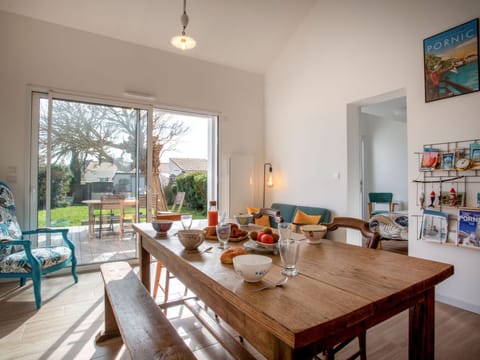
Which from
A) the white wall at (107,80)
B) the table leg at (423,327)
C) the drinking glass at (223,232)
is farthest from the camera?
the white wall at (107,80)

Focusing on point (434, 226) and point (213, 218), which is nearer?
point (213, 218)

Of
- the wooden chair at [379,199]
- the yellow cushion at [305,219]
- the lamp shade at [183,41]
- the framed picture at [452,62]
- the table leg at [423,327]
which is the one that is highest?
the lamp shade at [183,41]

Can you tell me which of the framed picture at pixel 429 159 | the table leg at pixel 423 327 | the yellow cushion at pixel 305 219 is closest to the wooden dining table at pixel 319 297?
the table leg at pixel 423 327

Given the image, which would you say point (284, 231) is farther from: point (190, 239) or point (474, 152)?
point (474, 152)

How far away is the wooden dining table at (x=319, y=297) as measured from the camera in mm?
780

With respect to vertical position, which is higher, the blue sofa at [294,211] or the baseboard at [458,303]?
the blue sofa at [294,211]

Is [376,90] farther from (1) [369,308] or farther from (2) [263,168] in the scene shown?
(1) [369,308]

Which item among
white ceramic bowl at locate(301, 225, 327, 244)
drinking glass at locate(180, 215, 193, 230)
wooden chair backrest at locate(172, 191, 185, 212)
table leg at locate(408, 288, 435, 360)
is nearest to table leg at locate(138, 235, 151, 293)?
drinking glass at locate(180, 215, 193, 230)

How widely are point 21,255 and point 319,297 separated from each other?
3.14 meters

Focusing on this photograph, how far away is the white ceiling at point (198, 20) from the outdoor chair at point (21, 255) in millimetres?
2195

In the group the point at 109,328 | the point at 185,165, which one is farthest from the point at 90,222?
the point at 185,165

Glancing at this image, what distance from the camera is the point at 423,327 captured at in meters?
1.18

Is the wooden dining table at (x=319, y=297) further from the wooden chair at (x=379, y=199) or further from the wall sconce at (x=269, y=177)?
the wooden chair at (x=379, y=199)

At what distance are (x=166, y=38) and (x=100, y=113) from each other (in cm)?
143
